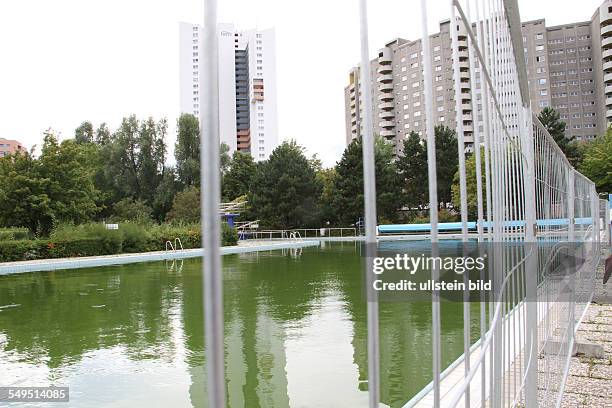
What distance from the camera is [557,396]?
9.74ft

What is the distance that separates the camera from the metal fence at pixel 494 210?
0.37 m

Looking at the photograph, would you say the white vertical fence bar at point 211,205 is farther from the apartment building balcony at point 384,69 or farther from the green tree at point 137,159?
the apartment building balcony at point 384,69

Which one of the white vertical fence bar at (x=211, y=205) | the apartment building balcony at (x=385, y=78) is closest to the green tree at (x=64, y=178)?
the white vertical fence bar at (x=211, y=205)

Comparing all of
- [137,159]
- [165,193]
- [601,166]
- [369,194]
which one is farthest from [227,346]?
[137,159]

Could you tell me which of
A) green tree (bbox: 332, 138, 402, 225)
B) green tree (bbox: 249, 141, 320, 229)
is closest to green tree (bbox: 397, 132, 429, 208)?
green tree (bbox: 332, 138, 402, 225)

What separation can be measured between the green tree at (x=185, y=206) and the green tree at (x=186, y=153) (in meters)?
1.75

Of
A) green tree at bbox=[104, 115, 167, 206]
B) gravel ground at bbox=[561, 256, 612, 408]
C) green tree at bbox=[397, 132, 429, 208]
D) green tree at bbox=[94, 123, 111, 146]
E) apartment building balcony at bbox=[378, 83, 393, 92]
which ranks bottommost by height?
gravel ground at bbox=[561, 256, 612, 408]

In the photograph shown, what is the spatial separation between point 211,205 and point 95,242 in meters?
19.7

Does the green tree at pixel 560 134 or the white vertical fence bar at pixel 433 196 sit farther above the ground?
the green tree at pixel 560 134

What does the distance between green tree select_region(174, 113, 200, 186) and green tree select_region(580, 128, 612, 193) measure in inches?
981

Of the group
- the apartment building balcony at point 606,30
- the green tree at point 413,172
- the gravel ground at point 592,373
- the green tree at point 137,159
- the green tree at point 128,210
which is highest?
the apartment building balcony at point 606,30

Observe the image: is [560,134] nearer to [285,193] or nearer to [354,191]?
[354,191]

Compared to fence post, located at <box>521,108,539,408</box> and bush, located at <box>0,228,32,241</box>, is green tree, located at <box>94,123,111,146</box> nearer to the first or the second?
bush, located at <box>0,228,32,241</box>

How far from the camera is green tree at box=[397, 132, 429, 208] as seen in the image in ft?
86.5
